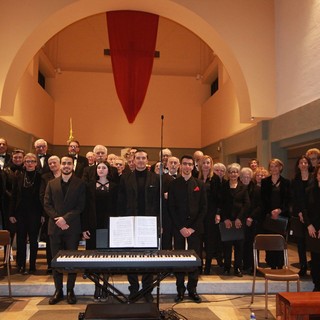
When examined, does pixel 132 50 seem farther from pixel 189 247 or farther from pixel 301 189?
pixel 189 247

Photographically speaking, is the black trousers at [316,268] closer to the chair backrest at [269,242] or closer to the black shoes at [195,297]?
the chair backrest at [269,242]

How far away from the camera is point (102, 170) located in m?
4.04

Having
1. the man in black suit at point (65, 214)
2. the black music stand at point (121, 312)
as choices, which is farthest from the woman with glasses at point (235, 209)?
the black music stand at point (121, 312)

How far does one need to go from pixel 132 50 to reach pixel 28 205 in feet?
13.5

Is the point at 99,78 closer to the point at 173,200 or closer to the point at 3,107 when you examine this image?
the point at 3,107

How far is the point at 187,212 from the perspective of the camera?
13.5ft

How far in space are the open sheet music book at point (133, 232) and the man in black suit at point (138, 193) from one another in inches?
40.8

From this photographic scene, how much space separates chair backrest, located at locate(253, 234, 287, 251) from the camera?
4.12 metres

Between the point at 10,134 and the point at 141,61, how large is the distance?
10.3ft

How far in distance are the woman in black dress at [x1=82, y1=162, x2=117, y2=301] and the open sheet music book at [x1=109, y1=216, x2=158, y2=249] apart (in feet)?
4.16

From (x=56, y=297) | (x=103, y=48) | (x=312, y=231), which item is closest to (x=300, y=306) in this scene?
A: (x=312, y=231)

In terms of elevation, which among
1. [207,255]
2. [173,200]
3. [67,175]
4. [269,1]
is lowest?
[207,255]

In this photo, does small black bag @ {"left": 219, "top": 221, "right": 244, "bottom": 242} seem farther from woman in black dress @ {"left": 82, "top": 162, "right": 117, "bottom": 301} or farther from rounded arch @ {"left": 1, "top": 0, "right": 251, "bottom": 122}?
rounded arch @ {"left": 1, "top": 0, "right": 251, "bottom": 122}

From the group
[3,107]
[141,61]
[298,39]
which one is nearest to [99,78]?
[141,61]
